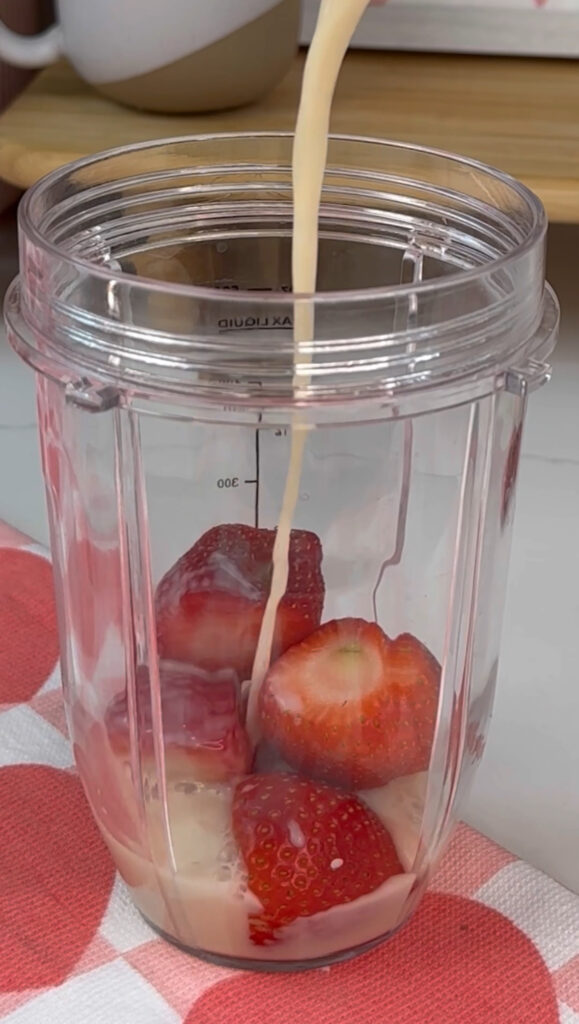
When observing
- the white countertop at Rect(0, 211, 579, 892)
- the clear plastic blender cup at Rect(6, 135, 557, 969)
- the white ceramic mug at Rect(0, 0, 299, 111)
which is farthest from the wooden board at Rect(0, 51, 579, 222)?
the clear plastic blender cup at Rect(6, 135, 557, 969)

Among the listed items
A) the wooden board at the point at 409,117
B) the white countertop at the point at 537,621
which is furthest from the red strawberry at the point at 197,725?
the wooden board at the point at 409,117

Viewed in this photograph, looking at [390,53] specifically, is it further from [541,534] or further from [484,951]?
[484,951]

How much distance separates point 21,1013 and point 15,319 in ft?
0.69

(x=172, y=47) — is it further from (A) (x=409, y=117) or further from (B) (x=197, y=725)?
(B) (x=197, y=725)

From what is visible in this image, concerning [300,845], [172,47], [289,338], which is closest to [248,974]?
[300,845]

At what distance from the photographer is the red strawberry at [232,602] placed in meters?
0.39

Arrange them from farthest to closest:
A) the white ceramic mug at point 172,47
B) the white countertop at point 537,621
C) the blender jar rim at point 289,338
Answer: the white ceramic mug at point 172,47 < the white countertop at point 537,621 < the blender jar rim at point 289,338

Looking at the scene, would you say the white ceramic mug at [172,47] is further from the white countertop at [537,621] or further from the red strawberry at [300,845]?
the red strawberry at [300,845]

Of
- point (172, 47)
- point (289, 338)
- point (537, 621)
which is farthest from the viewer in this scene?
point (172, 47)

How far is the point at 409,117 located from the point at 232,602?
0.58 meters

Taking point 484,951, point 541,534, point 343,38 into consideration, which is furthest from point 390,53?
point 484,951

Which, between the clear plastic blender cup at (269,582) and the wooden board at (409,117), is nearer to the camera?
the clear plastic blender cup at (269,582)

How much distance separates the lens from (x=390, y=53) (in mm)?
1037

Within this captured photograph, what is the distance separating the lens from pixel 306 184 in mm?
384
